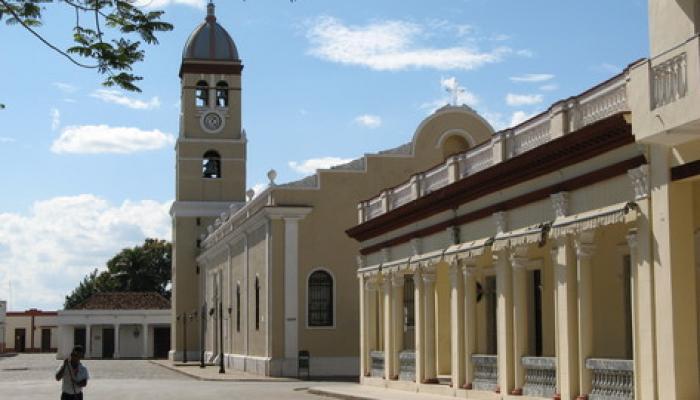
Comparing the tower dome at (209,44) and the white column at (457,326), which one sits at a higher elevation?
the tower dome at (209,44)

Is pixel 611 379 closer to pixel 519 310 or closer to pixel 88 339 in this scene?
pixel 519 310

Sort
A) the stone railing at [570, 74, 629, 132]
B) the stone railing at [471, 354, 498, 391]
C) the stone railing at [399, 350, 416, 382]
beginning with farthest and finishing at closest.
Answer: the stone railing at [399, 350, 416, 382], the stone railing at [471, 354, 498, 391], the stone railing at [570, 74, 629, 132]

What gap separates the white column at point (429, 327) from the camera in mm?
28688

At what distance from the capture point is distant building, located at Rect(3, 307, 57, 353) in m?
118

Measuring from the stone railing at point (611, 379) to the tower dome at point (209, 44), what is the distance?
49.5 meters

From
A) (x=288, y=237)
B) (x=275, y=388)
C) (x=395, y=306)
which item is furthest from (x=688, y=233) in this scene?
(x=288, y=237)

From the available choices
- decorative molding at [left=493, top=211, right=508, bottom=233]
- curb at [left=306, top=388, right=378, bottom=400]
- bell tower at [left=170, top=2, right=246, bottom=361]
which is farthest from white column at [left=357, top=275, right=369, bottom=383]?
bell tower at [left=170, top=2, right=246, bottom=361]

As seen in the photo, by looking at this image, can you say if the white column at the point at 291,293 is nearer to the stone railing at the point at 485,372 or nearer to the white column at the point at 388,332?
the white column at the point at 388,332

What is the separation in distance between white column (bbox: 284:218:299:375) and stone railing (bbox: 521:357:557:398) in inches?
840

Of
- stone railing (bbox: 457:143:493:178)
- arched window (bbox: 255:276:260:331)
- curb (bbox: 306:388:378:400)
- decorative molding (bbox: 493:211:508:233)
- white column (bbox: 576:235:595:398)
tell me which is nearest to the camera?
white column (bbox: 576:235:595:398)

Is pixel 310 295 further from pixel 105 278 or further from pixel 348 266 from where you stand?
pixel 105 278

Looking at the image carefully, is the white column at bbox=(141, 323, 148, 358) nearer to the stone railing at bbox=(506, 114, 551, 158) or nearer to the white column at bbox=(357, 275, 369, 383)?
the white column at bbox=(357, 275, 369, 383)

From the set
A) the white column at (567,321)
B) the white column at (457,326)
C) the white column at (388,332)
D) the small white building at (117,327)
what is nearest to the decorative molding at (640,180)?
the white column at (567,321)

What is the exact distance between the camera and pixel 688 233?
16562 mm
